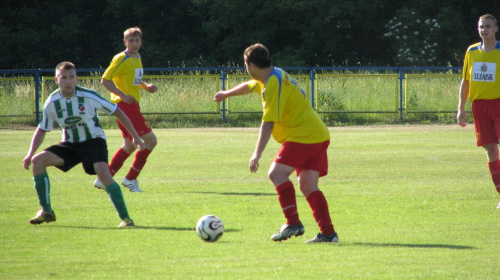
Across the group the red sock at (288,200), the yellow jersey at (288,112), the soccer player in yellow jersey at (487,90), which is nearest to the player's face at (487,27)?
the soccer player in yellow jersey at (487,90)

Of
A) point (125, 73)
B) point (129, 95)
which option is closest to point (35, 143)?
point (129, 95)

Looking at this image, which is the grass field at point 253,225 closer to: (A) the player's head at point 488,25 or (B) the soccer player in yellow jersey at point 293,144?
(B) the soccer player in yellow jersey at point 293,144

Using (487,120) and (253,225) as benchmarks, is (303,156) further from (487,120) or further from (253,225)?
(487,120)

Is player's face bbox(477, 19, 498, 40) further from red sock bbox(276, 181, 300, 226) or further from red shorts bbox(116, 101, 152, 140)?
red shorts bbox(116, 101, 152, 140)

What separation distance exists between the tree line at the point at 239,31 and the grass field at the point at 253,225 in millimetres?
27789

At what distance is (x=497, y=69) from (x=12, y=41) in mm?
35684

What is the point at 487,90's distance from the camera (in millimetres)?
8695

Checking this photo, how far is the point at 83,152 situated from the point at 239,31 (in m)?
35.4

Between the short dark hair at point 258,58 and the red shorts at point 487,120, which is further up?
the short dark hair at point 258,58

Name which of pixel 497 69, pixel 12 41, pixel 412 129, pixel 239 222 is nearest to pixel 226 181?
pixel 239 222

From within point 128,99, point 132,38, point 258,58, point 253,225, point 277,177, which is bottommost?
point 253,225

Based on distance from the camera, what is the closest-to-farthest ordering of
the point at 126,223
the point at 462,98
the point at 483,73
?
the point at 126,223, the point at 483,73, the point at 462,98

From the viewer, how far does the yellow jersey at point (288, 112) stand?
6.39m

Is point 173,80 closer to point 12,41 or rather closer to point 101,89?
point 101,89
